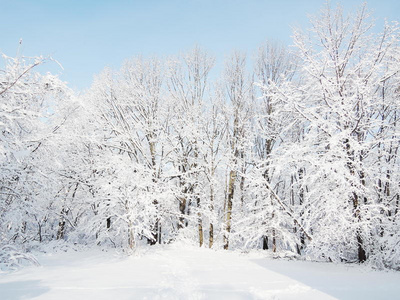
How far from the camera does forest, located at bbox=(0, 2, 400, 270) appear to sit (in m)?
6.70

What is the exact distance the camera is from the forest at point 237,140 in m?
6.70

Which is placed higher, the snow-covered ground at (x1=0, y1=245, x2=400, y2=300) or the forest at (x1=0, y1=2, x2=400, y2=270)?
the forest at (x1=0, y1=2, x2=400, y2=270)

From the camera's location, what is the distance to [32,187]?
7617mm

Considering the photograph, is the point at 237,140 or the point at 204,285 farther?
the point at 237,140

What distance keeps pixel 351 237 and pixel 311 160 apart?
94.5 inches

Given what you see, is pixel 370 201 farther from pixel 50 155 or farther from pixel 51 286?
pixel 50 155

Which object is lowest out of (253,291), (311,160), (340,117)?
(253,291)

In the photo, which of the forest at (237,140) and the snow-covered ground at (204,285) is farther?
the forest at (237,140)

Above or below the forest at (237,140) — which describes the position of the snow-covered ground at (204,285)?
below

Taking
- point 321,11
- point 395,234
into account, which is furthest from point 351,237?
point 321,11

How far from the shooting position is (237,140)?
47.4 ft

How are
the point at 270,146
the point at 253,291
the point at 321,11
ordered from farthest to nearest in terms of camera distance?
1. the point at 270,146
2. the point at 321,11
3. the point at 253,291

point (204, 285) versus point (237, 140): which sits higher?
point (237, 140)

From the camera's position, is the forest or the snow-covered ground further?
the forest
